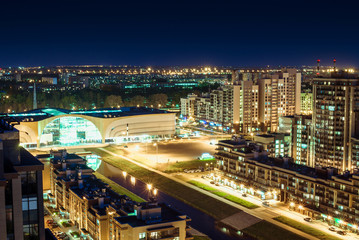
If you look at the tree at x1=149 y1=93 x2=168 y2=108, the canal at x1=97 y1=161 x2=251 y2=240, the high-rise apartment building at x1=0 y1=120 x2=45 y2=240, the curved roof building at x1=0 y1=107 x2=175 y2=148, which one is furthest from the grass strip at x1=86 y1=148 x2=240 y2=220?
the tree at x1=149 y1=93 x2=168 y2=108

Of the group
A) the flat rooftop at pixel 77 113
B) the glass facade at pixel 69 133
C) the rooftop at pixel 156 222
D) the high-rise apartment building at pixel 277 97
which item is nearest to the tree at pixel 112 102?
the flat rooftop at pixel 77 113

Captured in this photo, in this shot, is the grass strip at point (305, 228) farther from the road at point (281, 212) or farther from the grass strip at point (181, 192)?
the grass strip at point (181, 192)

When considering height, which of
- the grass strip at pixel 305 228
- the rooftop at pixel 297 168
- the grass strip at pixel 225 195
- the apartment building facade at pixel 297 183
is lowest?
the grass strip at pixel 305 228

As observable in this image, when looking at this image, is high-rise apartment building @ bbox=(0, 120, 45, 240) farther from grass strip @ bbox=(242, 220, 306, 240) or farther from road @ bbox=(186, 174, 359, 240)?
road @ bbox=(186, 174, 359, 240)

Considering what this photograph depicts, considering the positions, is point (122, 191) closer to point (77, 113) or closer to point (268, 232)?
point (268, 232)

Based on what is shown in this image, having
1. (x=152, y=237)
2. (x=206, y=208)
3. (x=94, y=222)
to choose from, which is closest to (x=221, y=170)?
(x=206, y=208)

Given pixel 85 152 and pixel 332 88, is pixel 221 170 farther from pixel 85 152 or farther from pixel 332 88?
pixel 85 152
